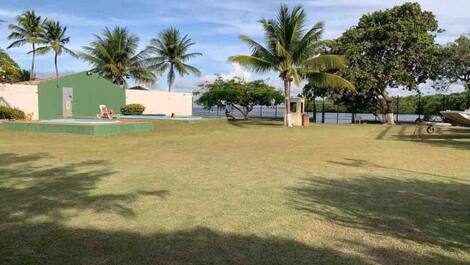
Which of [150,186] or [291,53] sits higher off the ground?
[291,53]

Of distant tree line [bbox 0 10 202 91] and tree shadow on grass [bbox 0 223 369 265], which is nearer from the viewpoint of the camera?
tree shadow on grass [bbox 0 223 369 265]

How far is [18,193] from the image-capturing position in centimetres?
587

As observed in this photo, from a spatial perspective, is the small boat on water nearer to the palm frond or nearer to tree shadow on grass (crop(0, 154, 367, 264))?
the palm frond

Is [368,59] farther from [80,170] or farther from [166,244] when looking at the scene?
[166,244]

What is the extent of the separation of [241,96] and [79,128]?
20.3m

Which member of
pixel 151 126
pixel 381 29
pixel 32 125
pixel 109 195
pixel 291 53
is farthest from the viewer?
pixel 381 29

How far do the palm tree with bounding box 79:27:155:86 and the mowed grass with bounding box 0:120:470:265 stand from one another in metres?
25.0

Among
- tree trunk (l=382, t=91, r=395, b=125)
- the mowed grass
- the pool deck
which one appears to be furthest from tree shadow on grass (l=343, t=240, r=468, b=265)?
tree trunk (l=382, t=91, r=395, b=125)

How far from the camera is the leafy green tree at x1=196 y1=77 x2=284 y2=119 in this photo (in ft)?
115

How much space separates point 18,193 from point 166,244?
9.83ft

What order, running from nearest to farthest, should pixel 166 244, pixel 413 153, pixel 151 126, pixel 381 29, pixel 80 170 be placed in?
1. pixel 166 244
2. pixel 80 170
3. pixel 413 153
4. pixel 151 126
5. pixel 381 29

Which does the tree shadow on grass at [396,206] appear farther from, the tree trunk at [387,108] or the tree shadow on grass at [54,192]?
the tree trunk at [387,108]

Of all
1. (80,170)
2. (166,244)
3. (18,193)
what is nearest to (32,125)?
(80,170)

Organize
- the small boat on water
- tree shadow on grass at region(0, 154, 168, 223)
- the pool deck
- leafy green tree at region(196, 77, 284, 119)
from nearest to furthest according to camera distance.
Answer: tree shadow on grass at region(0, 154, 168, 223), the small boat on water, the pool deck, leafy green tree at region(196, 77, 284, 119)
